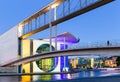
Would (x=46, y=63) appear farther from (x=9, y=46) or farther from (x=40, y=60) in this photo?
(x=9, y=46)

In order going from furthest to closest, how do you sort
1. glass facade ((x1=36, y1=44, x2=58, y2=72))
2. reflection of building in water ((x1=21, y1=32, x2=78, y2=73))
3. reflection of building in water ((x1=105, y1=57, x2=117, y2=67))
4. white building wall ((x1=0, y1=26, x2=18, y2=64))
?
reflection of building in water ((x1=105, y1=57, x2=117, y2=67)), glass facade ((x1=36, y1=44, x2=58, y2=72)), reflection of building in water ((x1=21, y1=32, x2=78, y2=73)), white building wall ((x1=0, y1=26, x2=18, y2=64))

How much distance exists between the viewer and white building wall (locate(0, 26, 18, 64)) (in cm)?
7475

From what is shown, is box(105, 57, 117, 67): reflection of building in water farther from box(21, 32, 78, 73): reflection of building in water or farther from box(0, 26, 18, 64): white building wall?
box(0, 26, 18, 64): white building wall

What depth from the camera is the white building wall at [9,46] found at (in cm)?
7475

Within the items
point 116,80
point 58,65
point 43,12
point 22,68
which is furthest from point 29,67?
point 116,80

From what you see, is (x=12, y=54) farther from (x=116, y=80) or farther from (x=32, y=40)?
(x=116, y=80)

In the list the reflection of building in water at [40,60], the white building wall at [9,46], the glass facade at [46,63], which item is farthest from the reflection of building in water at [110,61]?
the white building wall at [9,46]

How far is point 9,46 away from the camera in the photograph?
259 feet

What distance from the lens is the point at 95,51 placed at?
39875 millimetres

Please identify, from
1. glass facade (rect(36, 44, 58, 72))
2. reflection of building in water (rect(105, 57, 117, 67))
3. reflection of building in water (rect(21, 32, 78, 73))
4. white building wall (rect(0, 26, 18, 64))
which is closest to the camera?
white building wall (rect(0, 26, 18, 64))

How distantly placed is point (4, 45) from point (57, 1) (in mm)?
34403

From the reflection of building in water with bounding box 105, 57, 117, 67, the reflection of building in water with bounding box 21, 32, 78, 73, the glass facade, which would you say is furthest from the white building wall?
the reflection of building in water with bounding box 105, 57, 117, 67

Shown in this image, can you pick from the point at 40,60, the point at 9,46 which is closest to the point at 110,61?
the point at 40,60

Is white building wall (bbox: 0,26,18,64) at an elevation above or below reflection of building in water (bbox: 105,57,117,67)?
Answer: above
